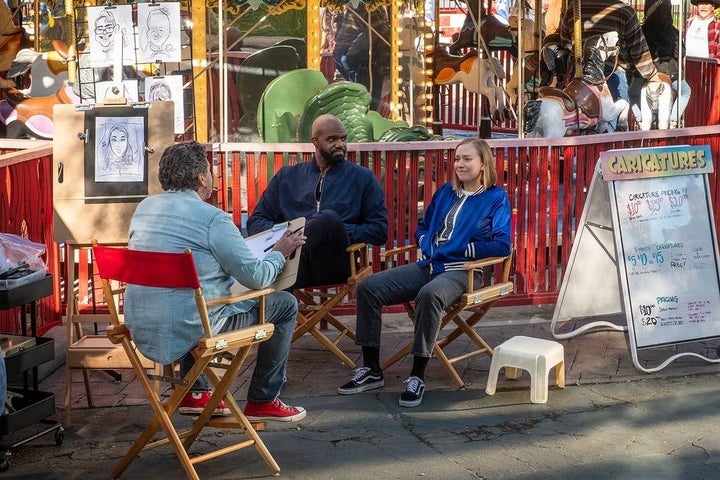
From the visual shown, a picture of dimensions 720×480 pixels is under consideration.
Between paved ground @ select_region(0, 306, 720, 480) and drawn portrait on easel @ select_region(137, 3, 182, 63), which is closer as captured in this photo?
A: paved ground @ select_region(0, 306, 720, 480)

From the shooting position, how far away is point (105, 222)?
236 inches

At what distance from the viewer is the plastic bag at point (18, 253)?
17.4 feet

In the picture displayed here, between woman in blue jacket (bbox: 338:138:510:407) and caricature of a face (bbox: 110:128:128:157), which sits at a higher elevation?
caricature of a face (bbox: 110:128:128:157)

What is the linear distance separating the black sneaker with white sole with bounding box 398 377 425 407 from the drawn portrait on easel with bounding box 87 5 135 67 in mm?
3557

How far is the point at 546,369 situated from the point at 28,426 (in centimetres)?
250

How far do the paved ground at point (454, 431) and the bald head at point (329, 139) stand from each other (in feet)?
3.79

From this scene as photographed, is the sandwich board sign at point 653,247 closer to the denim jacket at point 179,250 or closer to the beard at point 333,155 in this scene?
the beard at point 333,155

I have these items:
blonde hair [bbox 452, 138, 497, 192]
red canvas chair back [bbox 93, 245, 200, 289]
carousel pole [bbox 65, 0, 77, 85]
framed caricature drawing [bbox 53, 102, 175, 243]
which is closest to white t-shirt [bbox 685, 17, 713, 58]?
carousel pole [bbox 65, 0, 77, 85]

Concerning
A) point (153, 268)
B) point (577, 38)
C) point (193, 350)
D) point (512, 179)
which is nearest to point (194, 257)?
point (153, 268)

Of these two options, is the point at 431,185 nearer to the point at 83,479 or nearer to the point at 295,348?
the point at 295,348

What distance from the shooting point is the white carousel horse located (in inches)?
491

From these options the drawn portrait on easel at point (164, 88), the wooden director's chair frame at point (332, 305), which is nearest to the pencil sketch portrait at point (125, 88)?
the drawn portrait on easel at point (164, 88)

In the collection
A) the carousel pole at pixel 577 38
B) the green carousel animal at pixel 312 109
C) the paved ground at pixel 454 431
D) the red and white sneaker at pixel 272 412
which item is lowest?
the paved ground at pixel 454 431

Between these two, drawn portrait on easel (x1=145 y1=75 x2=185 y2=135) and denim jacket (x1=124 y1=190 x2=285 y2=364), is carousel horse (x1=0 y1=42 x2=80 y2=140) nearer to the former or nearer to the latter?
drawn portrait on easel (x1=145 y1=75 x2=185 y2=135)
